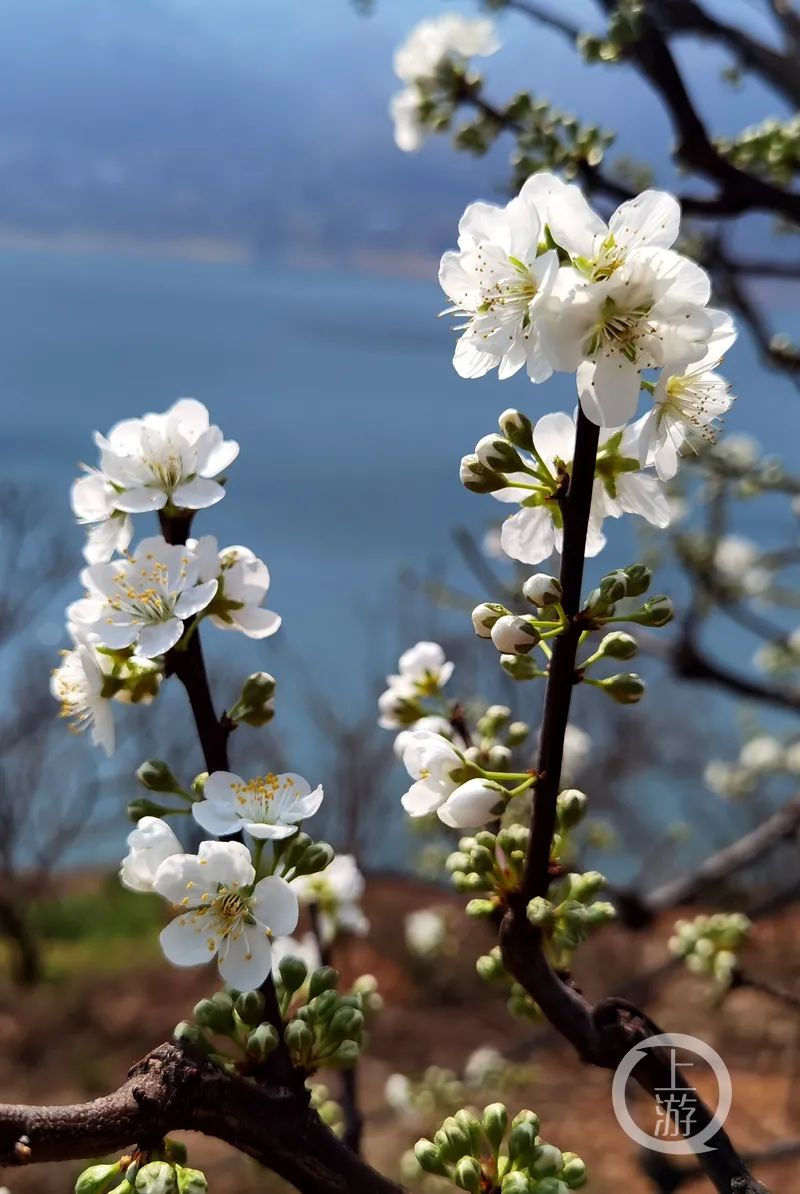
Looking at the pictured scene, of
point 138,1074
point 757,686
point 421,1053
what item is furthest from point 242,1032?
point 421,1053

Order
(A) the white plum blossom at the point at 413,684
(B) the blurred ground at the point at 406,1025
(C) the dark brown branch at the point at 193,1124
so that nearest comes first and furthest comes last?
(C) the dark brown branch at the point at 193,1124 → (A) the white plum blossom at the point at 413,684 → (B) the blurred ground at the point at 406,1025

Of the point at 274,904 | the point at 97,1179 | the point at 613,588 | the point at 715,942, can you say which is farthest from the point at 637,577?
the point at 715,942

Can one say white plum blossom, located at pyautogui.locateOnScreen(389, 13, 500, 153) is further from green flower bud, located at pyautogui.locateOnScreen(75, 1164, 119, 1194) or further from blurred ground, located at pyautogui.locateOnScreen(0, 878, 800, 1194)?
blurred ground, located at pyautogui.locateOnScreen(0, 878, 800, 1194)

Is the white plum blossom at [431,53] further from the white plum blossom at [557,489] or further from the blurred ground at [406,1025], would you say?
the blurred ground at [406,1025]

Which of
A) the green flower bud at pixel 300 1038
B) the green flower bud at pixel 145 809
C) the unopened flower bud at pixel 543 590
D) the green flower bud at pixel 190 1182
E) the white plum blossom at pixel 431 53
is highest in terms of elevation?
the white plum blossom at pixel 431 53

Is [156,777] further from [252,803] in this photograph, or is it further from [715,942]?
[715,942]

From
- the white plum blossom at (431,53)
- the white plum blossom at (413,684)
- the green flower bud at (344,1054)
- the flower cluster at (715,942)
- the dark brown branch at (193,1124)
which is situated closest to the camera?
the dark brown branch at (193,1124)

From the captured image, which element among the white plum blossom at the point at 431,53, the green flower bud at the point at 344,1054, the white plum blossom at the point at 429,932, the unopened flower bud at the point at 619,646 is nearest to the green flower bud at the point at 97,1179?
the green flower bud at the point at 344,1054
